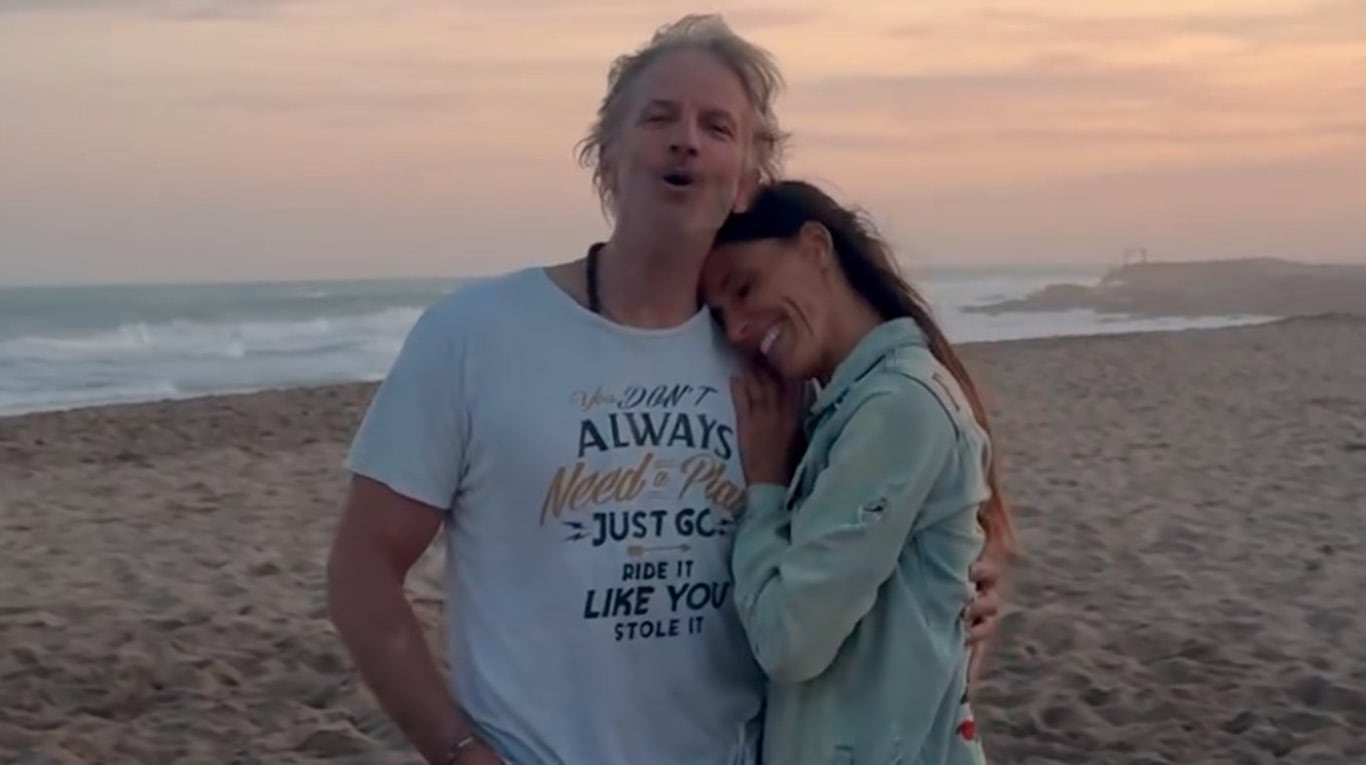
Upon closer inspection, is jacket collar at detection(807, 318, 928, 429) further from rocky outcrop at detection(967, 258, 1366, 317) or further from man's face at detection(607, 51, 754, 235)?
rocky outcrop at detection(967, 258, 1366, 317)

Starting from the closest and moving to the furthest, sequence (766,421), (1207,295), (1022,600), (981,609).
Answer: (766,421) → (981,609) → (1022,600) → (1207,295)

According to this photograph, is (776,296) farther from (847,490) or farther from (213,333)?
(213,333)

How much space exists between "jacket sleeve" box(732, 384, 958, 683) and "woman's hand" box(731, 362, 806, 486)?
0.07 m

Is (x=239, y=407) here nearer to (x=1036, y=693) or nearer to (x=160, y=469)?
(x=160, y=469)

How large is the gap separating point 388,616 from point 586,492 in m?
0.26

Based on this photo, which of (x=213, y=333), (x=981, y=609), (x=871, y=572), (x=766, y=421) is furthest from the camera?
(x=213, y=333)

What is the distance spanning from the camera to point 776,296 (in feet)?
6.93

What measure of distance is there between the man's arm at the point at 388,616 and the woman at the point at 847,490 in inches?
14.2

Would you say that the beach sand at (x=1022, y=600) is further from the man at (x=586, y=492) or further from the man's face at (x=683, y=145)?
the man's face at (x=683, y=145)

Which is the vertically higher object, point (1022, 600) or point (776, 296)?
point (776, 296)

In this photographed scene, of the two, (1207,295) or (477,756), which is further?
(1207,295)

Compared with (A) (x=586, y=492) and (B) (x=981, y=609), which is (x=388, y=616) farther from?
(B) (x=981, y=609)

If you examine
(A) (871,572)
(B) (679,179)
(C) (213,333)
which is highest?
(B) (679,179)

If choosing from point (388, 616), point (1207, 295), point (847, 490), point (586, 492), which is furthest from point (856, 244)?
point (1207, 295)
